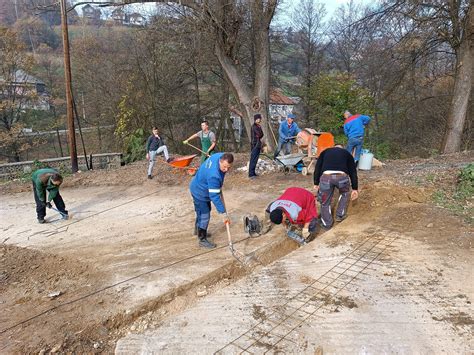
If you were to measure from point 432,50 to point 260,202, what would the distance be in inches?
376

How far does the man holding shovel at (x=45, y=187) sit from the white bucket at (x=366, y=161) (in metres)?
7.00

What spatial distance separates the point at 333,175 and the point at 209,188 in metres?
2.02

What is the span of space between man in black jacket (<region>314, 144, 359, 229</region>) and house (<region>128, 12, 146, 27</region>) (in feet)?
36.1

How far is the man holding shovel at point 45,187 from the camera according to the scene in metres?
6.56

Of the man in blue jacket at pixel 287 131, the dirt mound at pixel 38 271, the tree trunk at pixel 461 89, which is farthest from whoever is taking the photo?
the tree trunk at pixel 461 89

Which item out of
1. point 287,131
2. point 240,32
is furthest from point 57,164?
point 287,131

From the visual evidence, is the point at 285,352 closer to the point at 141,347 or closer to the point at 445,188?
Answer: the point at 141,347

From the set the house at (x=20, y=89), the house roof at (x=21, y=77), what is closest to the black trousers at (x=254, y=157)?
the house at (x=20, y=89)

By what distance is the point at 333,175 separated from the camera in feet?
18.2

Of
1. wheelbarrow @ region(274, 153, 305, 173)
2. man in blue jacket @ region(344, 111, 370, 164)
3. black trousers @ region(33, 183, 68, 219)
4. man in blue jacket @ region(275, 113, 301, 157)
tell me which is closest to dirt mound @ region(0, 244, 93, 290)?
black trousers @ region(33, 183, 68, 219)

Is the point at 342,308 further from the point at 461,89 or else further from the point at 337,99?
the point at 337,99

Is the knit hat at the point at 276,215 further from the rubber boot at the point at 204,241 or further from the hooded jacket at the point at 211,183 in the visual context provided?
the rubber boot at the point at 204,241

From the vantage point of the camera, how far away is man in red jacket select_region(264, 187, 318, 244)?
5.04 meters

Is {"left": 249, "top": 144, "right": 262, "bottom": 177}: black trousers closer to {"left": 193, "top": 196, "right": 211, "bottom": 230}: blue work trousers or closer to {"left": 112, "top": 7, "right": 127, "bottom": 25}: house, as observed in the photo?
{"left": 193, "top": 196, "right": 211, "bottom": 230}: blue work trousers
